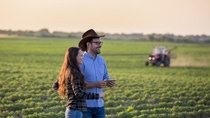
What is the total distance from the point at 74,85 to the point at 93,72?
438 millimetres

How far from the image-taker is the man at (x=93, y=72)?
5.49m

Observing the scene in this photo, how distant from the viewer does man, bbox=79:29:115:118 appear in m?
5.49

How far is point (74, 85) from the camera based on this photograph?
17.2ft

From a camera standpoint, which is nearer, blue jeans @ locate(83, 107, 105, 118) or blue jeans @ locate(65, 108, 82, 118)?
blue jeans @ locate(65, 108, 82, 118)

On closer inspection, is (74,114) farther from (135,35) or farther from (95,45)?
(135,35)

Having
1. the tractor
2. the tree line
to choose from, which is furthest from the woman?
the tree line

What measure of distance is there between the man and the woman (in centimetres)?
14

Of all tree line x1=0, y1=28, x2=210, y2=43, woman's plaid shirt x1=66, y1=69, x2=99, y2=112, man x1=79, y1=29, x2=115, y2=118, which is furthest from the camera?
tree line x1=0, y1=28, x2=210, y2=43

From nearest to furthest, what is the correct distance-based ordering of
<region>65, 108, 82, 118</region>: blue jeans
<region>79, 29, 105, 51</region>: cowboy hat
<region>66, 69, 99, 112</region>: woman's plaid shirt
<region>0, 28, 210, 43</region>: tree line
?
<region>66, 69, 99, 112</region>: woman's plaid shirt, <region>65, 108, 82, 118</region>: blue jeans, <region>79, 29, 105, 51</region>: cowboy hat, <region>0, 28, 210, 43</region>: tree line

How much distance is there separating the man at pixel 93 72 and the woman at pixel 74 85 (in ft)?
0.45

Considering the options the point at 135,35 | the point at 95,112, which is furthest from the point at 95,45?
the point at 135,35

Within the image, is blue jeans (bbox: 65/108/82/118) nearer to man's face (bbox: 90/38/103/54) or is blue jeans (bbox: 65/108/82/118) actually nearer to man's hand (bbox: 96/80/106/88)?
man's hand (bbox: 96/80/106/88)

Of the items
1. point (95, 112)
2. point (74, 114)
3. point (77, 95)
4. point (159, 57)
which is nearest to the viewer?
point (77, 95)

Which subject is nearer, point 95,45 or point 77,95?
point 77,95
